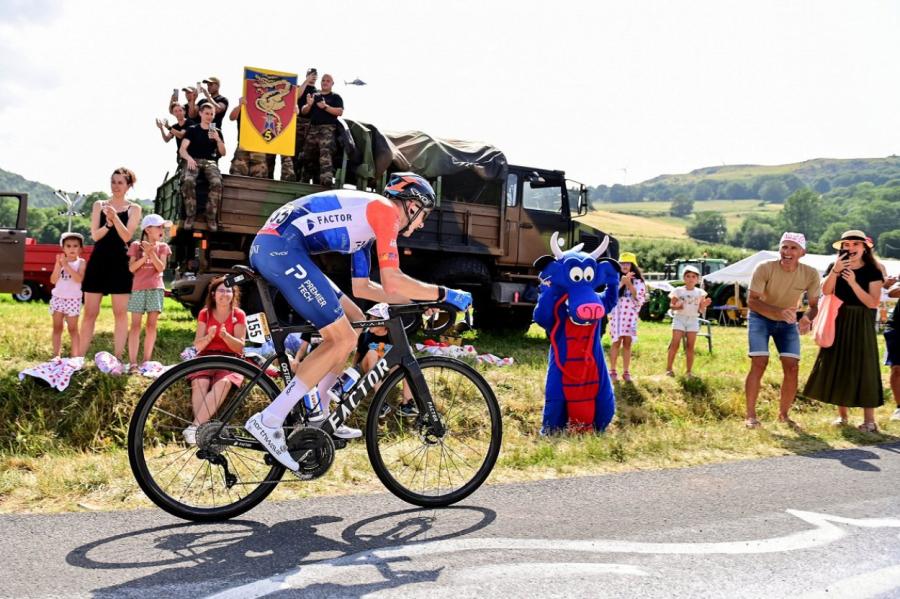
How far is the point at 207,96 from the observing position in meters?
10.5

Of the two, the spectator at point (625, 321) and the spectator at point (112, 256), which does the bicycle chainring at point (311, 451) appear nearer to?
the spectator at point (112, 256)

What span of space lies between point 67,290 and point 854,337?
8.03 metres

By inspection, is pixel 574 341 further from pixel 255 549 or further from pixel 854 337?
pixel 255 549

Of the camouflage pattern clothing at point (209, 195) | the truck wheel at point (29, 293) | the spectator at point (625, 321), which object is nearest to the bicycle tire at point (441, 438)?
the spectator at point (625, 321)

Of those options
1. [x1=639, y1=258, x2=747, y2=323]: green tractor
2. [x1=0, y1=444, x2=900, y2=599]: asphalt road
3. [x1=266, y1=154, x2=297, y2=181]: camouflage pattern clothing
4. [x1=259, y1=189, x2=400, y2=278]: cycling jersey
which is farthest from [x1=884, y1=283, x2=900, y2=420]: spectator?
[x1=639, y1=258, x2=747, y2=323]: green tractor

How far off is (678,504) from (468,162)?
8.86 metres

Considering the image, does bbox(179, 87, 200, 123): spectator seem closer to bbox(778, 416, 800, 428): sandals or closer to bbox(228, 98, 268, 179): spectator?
bbox(228, 98, 268, 179): spectator

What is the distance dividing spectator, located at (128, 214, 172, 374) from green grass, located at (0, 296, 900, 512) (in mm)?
512

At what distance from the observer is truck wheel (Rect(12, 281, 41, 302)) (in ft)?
64.4

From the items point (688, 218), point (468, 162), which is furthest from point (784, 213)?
point (468, 162)

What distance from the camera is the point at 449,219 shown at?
1273 cm

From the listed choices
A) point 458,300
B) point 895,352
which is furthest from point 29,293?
point 895,352

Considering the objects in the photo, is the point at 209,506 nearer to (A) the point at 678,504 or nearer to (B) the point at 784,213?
(A) the point at 678,504

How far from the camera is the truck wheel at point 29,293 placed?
19641 millimetres
